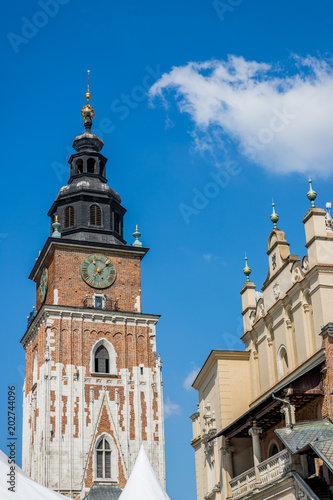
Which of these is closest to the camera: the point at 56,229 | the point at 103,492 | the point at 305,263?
the point at 305,263

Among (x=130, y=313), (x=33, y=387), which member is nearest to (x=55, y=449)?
(x=33, y=387)

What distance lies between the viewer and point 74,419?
47.8 metres

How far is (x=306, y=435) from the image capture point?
74.4 ft

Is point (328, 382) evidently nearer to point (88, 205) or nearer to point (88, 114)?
point (88, 205)

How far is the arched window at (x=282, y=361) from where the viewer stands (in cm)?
3121

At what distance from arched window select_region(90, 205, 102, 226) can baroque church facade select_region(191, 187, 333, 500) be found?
20228 millimetres

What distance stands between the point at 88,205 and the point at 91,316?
8593 millimetres

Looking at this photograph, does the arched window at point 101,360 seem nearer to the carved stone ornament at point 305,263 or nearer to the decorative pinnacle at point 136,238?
the decorative pinnacle at point 136,238

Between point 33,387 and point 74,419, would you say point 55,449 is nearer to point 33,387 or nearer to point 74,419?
point 74,419

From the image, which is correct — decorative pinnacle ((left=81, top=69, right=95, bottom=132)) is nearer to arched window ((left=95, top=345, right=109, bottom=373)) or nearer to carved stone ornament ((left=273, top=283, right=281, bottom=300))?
arched window ((left=95, top=345, right=109, bottom=373))

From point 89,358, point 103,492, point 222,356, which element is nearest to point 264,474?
point 222,356

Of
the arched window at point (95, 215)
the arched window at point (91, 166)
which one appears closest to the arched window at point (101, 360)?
the arched window at point (95, 215)

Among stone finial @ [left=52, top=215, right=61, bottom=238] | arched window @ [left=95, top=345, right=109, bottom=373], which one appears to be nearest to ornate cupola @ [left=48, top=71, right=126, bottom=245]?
stone finial @ [left=52, top=215, right=61, bottom=238]

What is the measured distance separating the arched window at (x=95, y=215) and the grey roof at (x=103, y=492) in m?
18.1
